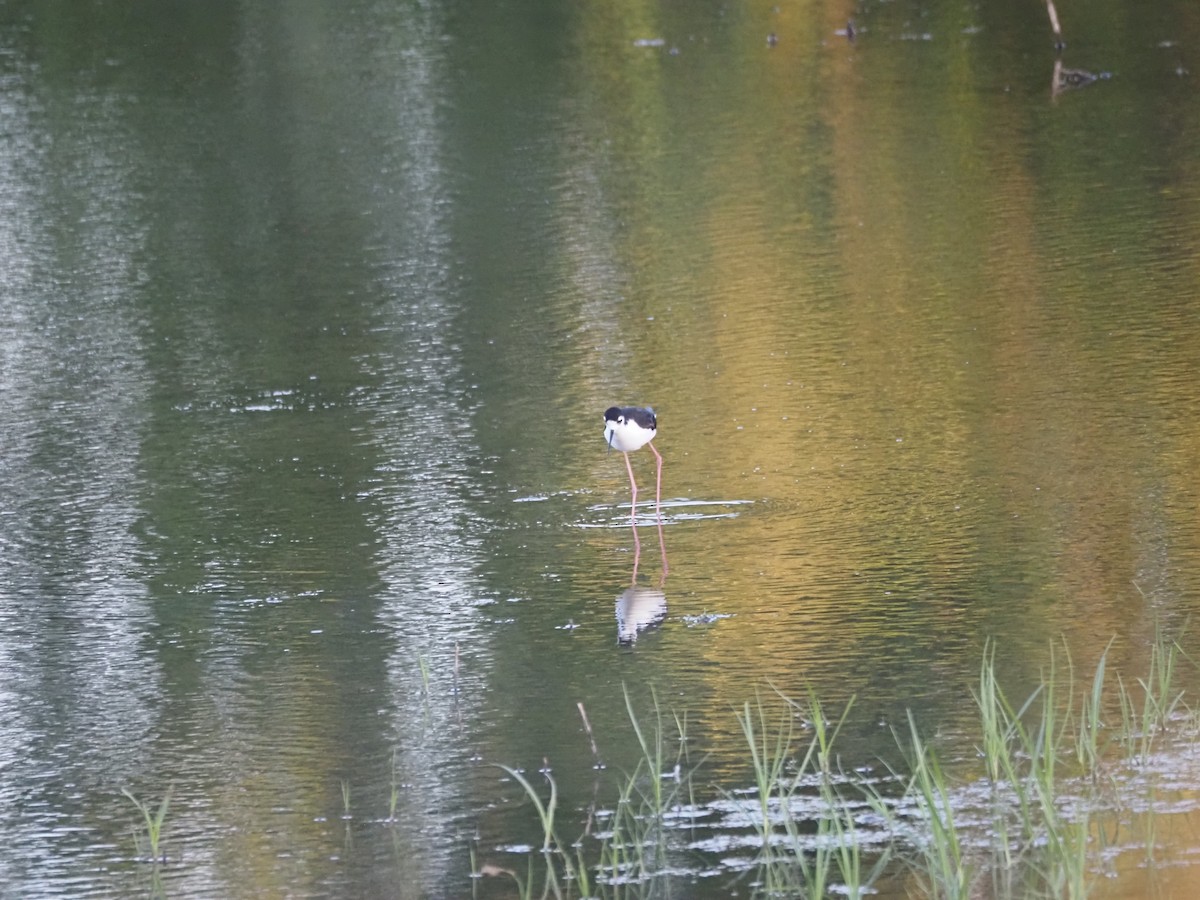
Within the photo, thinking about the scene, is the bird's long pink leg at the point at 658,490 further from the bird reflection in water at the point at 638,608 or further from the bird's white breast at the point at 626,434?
the bird reflection in water at the point at 638,608

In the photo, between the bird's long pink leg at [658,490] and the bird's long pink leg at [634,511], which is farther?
the bird's long pink leg at [658,490]

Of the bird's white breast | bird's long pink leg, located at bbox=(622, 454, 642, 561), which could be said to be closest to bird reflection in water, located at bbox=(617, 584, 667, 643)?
bird's long pink leg, located at bbox=(622, 454, 642, 561)

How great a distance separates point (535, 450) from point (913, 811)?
226 inches

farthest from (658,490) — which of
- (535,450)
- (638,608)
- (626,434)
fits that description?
(638,608)

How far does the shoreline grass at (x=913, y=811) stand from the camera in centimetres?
585

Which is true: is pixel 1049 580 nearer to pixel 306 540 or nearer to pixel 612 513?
pixel 612 513

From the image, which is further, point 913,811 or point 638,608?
point 638,608

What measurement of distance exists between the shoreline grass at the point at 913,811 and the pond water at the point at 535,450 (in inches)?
7.9

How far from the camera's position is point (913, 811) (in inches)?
258

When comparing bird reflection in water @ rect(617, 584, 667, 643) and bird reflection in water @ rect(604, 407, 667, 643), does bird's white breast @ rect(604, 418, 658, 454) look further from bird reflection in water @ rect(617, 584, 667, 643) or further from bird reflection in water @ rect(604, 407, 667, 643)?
bird reflection in water @ rect(617, 584, 667, 643)

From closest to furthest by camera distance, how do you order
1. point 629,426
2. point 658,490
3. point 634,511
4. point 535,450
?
point 629,426 < point 634,511 < point 658,490 < point 535,450

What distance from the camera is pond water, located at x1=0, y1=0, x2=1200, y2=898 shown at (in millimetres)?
7586

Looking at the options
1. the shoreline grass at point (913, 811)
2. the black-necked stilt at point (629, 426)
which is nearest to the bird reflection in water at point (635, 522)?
the black-necked stilt at point (629, 426)

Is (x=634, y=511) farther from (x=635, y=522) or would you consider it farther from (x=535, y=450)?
(x=535, y=450)
